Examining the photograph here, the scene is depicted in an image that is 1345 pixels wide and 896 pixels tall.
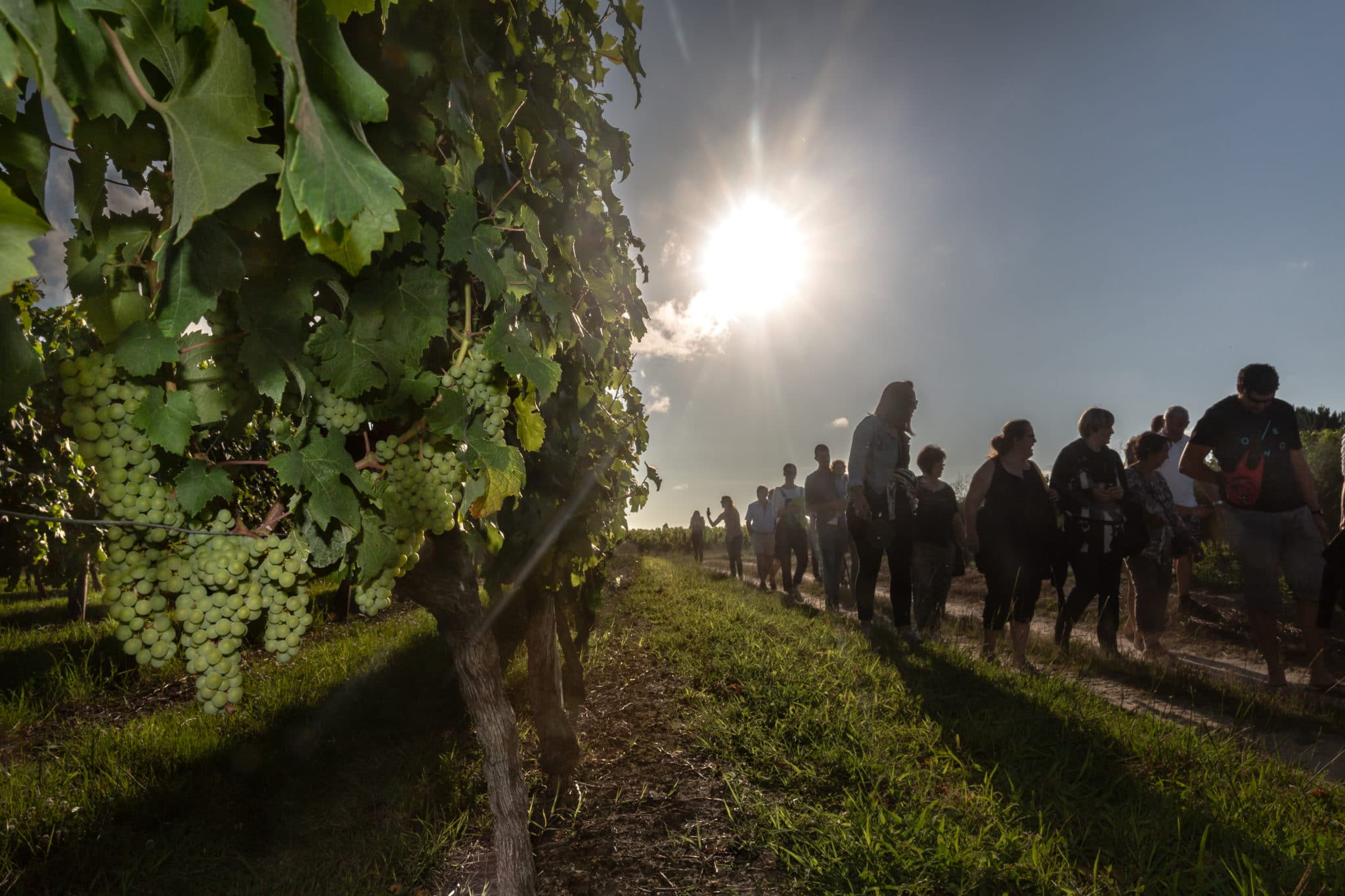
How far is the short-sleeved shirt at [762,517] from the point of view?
12789 mm

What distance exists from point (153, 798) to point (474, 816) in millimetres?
1680

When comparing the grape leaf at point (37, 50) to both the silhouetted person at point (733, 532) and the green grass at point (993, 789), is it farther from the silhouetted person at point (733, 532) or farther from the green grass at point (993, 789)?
the silhouetted person at point (733, 532)

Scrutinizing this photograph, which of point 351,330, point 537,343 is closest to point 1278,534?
point 537,343

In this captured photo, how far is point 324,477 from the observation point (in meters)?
1.37

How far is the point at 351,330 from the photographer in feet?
5.02

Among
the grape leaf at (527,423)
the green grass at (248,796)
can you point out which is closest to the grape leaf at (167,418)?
the grape leaf at (527,423)

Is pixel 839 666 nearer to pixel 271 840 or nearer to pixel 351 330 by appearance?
pixel 271 840

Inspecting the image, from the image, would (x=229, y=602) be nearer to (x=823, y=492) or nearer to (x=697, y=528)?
(x=823, y=492)

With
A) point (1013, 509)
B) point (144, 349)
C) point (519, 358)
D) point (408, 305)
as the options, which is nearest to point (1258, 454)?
point (1013, 509)

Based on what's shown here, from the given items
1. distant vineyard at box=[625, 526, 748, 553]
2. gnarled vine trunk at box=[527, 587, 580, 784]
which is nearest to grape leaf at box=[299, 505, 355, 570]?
gnarled vine trunk at box=[527, 587, 580, 784]

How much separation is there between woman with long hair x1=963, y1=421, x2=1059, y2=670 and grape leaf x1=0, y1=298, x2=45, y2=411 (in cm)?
616

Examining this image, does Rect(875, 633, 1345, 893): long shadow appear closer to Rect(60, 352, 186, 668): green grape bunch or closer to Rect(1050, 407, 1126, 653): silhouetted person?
Rect(1050, 407, 1126, 653): silhouetted person

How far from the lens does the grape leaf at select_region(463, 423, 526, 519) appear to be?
66.0 inches

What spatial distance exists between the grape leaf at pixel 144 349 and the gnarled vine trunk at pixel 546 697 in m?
2.61
